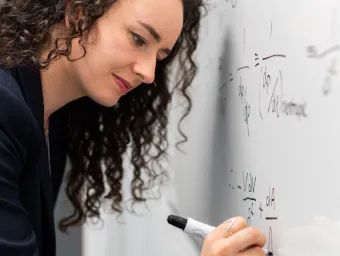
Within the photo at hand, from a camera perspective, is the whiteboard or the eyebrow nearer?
the whiteboard

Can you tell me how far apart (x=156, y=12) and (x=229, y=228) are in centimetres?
29

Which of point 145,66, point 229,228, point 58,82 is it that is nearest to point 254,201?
point 229,228

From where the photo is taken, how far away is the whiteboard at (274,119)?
415 millimetres

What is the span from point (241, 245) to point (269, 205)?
0.06 meters

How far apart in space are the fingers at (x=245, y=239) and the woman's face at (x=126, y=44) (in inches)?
10.2

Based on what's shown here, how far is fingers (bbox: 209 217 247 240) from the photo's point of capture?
21.1 inches

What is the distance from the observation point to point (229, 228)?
54 centimetres

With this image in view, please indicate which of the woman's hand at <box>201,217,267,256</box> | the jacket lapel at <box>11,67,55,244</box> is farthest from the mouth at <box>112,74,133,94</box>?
the woman's hand at <box>201,217,267,256</box>

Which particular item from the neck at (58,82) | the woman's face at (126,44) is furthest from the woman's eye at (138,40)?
the neck at (58,82)

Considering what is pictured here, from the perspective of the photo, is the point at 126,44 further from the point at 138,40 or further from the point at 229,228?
the point at 229,228

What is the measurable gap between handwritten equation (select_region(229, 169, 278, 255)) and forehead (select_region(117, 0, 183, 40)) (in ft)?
0.74

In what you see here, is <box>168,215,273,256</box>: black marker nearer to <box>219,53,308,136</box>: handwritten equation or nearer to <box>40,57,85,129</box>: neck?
<box>219,53,308,136</box>: handwritten equation

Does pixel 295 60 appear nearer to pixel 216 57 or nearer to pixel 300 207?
pixel 300 207

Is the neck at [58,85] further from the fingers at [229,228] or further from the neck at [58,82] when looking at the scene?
the fingers at [229,228]
